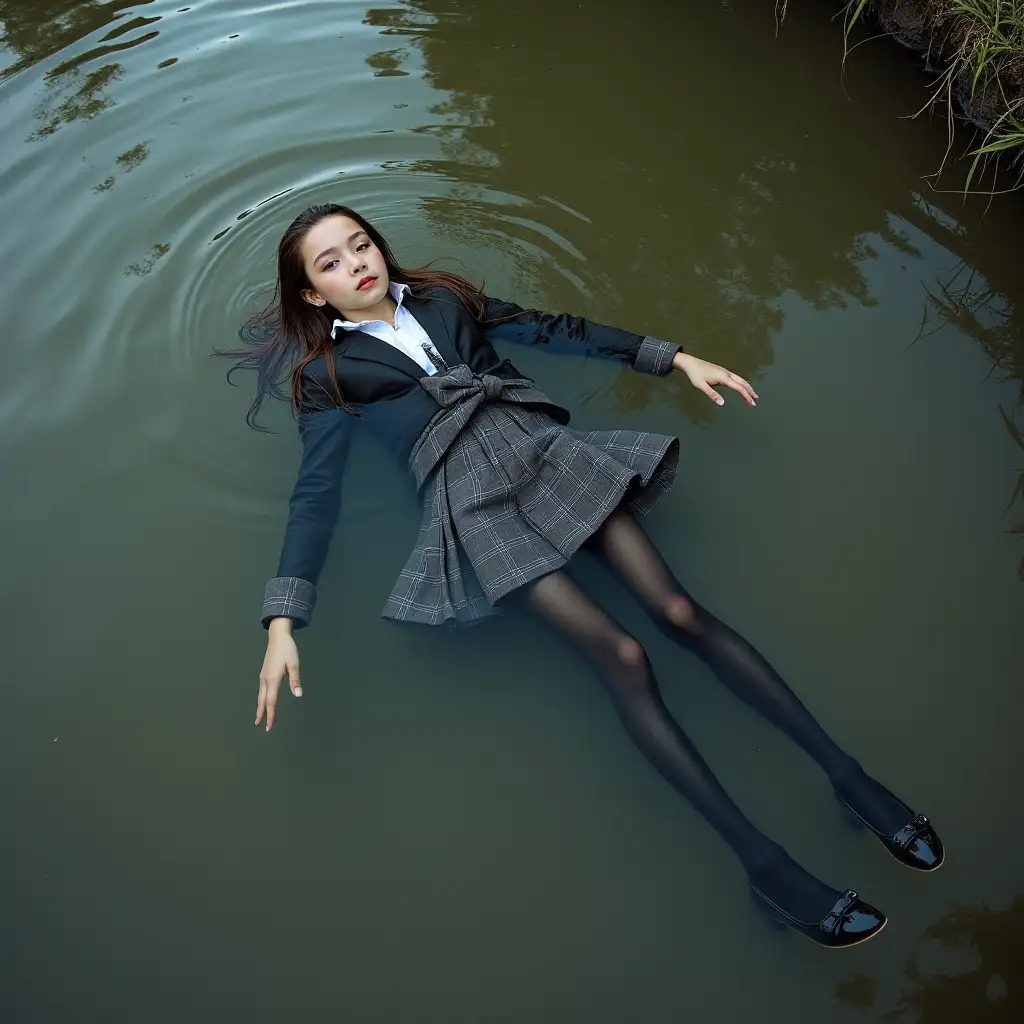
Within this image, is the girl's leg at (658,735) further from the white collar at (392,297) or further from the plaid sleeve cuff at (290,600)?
the white collar at (392,297)

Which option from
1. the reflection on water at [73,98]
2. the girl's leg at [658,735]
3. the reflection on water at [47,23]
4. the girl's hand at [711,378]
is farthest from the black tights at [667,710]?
the reflection on water at [47,23]

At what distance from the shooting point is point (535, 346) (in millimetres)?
3086

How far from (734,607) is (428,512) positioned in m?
1.01

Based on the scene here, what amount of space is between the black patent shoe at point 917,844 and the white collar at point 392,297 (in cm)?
205

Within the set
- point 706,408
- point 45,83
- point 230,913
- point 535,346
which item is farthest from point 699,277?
point 45,83

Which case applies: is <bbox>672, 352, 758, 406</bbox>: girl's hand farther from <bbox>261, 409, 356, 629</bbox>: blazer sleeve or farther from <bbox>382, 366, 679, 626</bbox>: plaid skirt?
<bbox>261, 409, 356, 629</bbox>: blazer sleeve

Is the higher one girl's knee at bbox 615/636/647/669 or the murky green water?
girl's knee at bbox 615/636/647/669

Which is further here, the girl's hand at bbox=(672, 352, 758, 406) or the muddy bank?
the muddy bank

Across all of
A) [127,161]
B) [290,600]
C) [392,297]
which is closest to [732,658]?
[290,600]

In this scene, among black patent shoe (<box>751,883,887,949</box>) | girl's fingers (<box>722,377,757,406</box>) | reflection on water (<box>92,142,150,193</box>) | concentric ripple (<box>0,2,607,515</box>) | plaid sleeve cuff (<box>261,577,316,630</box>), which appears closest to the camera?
black patent shoe (<box>751,883,887,949</box>)

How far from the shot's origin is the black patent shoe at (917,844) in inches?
90.0

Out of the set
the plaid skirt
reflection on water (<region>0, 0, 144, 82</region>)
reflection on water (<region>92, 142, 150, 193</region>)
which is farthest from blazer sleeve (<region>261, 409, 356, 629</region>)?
reflection on water (<region>0, 0, 144, 82</region>)

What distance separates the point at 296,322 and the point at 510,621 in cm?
119

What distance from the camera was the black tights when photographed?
2.26 m
